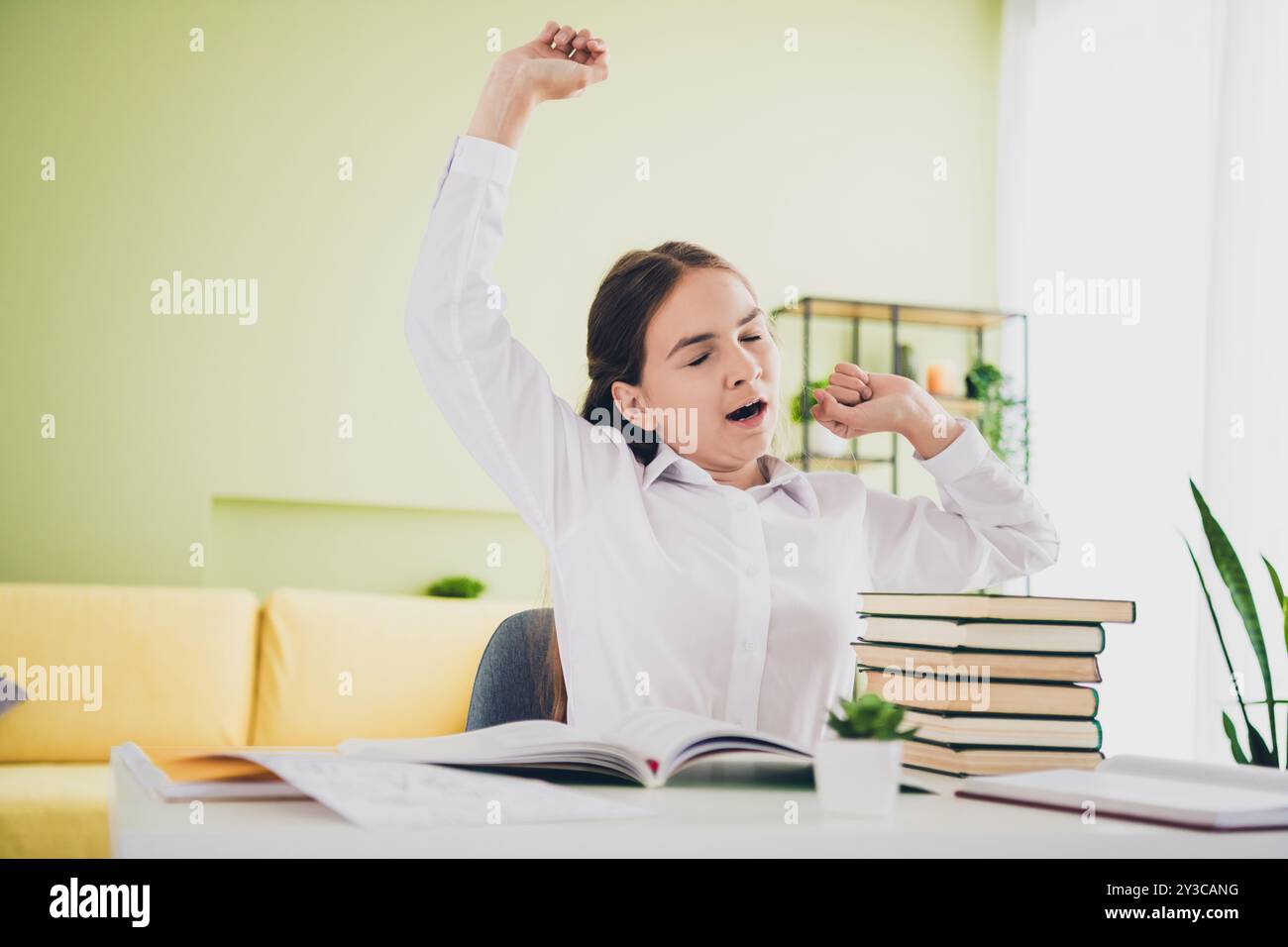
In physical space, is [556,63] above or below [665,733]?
above

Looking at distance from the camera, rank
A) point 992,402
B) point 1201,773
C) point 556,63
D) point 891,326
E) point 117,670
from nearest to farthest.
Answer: point 1201,773 → point 556,63 → point 117,670 → point 992,402 → point 891,326

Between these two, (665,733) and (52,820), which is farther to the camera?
(52,820)

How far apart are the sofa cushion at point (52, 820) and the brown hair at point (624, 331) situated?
1399 millimetres

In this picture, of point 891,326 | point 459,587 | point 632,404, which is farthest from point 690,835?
point 891,326

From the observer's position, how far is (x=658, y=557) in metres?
1.43

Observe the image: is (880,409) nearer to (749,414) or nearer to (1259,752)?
(749,414)

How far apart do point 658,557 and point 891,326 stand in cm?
290

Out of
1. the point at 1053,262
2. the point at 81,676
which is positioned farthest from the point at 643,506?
the point at 1053,262

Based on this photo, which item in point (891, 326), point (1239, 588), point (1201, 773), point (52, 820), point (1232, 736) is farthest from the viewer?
point (891, 326)

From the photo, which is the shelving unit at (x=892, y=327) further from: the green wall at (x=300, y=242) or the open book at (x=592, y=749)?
the open book at (x=592, y=749)

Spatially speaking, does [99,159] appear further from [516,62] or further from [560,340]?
[516,62]

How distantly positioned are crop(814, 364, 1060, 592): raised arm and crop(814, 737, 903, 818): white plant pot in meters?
0.84

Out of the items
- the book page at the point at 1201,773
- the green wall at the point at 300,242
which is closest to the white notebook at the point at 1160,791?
the book page at the point at 1201,773

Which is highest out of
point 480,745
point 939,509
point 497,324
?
point 497,324
